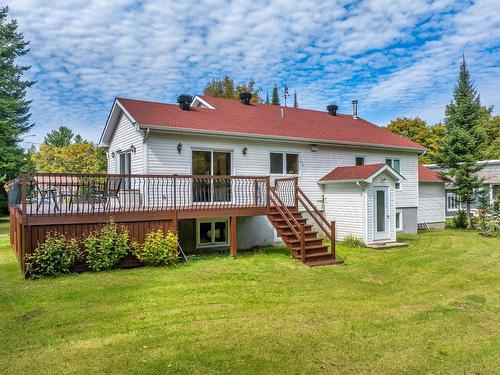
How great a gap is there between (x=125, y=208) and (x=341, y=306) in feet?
20.1

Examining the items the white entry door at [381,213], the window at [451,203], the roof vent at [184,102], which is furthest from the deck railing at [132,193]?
the window at [451,203]

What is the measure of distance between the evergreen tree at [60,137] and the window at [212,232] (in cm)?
5538

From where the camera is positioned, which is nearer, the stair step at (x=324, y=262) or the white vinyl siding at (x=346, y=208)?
the stair step at (x=324, y=262)

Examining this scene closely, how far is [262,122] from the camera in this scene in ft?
47.5

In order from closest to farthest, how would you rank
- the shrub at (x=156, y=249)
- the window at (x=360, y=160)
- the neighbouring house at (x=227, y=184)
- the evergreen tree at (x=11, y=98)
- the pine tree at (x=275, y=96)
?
the shrub at (x=156, y=249) < the neighbouring house at (x=227, y=184) < the window at (x=360, y=160) < the evergreen tree at (x=11, y=98) < the pine tree at (x=275, y=96)

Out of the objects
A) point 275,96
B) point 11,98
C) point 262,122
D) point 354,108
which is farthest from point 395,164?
point 275,96

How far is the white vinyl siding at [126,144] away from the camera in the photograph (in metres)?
11.7

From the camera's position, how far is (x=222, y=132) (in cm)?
1199

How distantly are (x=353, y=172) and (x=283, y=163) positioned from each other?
8.65ft

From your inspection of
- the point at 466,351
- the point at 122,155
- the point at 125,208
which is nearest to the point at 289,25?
the point at 122,155

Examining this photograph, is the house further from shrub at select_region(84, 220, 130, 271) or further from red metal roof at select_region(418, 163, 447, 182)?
red metal roof at select_region(418, 163, 447, 182)

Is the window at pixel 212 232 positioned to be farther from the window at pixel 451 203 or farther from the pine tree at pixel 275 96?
the pine tree at pixel 275 96

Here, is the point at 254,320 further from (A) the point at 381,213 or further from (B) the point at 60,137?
(B) the point at 60,137

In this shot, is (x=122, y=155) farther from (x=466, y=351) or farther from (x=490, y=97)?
(x=490, y=97)
